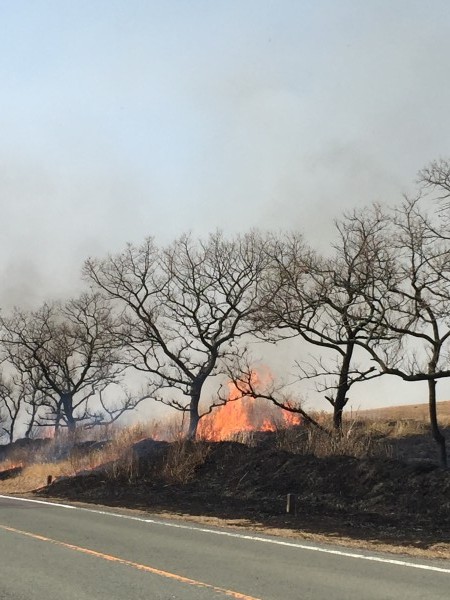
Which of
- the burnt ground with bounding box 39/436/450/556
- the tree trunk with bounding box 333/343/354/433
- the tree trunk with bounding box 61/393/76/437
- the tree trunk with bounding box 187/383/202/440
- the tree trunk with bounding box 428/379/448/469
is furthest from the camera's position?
the tree trunk with bounding box 61/393/76/437

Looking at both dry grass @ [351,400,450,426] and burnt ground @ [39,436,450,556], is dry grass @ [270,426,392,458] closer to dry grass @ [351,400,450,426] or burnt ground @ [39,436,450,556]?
burnt ground @ [39,436,450,556]

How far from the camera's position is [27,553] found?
28.8 ft

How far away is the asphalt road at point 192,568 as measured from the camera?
6508 millimetres

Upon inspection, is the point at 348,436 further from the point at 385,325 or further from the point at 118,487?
the point at 118,487

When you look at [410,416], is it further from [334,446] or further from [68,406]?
[68,406]

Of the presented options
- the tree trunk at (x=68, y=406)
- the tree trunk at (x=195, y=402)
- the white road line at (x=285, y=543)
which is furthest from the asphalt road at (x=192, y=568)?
the tree trunk at (x=68, y=406)

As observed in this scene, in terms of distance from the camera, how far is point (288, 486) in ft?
56.1

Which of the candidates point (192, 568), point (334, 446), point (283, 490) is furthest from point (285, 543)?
point (334, 446)

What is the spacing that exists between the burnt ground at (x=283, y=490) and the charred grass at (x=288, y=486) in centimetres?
3

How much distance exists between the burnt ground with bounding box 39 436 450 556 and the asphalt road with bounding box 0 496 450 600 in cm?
229

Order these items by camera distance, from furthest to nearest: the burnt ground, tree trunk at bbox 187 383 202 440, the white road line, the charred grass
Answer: tree trunk at bbox 187 383 202 440 < the burnt ground < the charred grass < the white road line

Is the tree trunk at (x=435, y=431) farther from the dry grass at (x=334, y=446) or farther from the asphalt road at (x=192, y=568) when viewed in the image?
the asphalt road at (x=192, y=568)

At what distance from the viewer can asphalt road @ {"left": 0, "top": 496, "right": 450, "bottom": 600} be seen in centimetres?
651

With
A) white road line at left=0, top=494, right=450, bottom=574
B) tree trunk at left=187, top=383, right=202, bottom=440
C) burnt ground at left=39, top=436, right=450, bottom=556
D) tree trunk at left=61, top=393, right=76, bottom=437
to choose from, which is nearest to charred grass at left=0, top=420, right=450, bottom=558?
burnt ground at left=39, top=436, right=450, bottom=556
